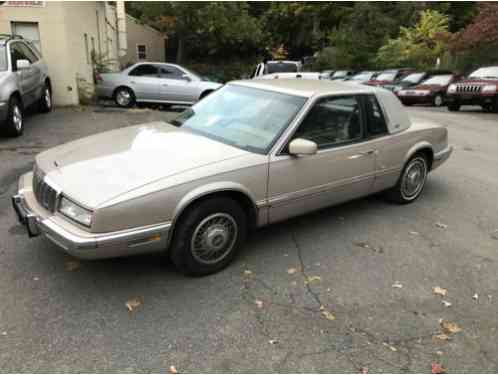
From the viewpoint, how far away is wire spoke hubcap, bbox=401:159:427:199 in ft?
17.5

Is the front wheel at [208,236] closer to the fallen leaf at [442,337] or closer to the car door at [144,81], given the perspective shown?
the fallen leaf at [442,337]

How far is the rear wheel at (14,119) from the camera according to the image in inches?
299

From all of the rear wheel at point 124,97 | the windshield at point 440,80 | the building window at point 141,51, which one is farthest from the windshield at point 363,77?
the building window at point 141,51

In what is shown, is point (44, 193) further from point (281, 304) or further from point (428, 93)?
point (428, 93)

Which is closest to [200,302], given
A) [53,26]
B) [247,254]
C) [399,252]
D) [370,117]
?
[247,254]

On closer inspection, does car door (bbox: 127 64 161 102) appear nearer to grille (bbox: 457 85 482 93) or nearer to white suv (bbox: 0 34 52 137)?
white suv (bbox: 0 34 52 137)

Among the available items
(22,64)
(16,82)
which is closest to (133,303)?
(16,82)

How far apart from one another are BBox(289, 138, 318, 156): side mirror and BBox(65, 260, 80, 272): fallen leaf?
2.07 meters

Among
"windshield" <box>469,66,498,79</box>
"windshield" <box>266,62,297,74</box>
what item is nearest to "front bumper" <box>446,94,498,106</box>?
"windshield" <box>469,66,498,79</box>

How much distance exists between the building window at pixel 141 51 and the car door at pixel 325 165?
29175mm

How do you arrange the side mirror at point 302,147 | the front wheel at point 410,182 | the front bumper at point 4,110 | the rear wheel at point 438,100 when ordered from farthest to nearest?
the rear wheel at point 438,100 → the front bumper at point 4,110 → the front wheel at point 410,182 → the side mirror at point 302,147

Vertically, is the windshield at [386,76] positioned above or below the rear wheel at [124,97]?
above

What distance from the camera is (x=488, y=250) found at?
4352mm

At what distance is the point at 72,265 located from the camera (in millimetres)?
3670
